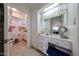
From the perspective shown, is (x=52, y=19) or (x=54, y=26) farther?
(x=52, y=19)

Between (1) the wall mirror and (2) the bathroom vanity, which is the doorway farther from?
(1) the wall mirror

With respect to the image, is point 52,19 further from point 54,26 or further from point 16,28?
point 16,28

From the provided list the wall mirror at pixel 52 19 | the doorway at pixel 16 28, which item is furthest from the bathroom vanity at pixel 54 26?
the doorway at pixel 16 28

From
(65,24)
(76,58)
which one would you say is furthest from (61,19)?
(76,58)

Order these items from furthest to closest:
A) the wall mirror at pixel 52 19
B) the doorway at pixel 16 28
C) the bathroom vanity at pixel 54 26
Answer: the wall mirror at pixel 52 19, the bathroom vanity at pixel 54 26, the doorway at pixel 16 28

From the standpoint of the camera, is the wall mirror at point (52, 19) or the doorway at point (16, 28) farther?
the wall mirror at point (52, 19)

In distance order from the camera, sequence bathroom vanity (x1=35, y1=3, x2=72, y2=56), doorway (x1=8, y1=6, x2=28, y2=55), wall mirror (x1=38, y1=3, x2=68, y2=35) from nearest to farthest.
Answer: doorway (x1=8, y1=6, x2=28, y2=55)
bathroom vanity (x1=35, y1=3, x2=72, y2=56)
wall mirror (x1=38, y1=3, x2=68, y2=35)

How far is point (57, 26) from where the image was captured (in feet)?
7.23

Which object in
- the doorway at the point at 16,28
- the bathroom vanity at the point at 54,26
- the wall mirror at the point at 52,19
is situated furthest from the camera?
the wall mirror at the point at 52,19

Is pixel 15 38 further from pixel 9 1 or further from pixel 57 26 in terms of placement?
pixel 57 26

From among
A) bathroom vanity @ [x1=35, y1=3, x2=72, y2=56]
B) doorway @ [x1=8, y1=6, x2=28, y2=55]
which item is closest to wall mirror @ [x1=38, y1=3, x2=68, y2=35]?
bathroom vanity @ [x1=35, y1=3, x2=72, y2=56]

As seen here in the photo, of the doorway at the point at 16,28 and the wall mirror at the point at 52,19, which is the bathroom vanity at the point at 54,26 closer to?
the wall mirror at the point at 52,19

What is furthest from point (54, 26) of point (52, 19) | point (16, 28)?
point (16, 28)

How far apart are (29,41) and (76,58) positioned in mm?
898
